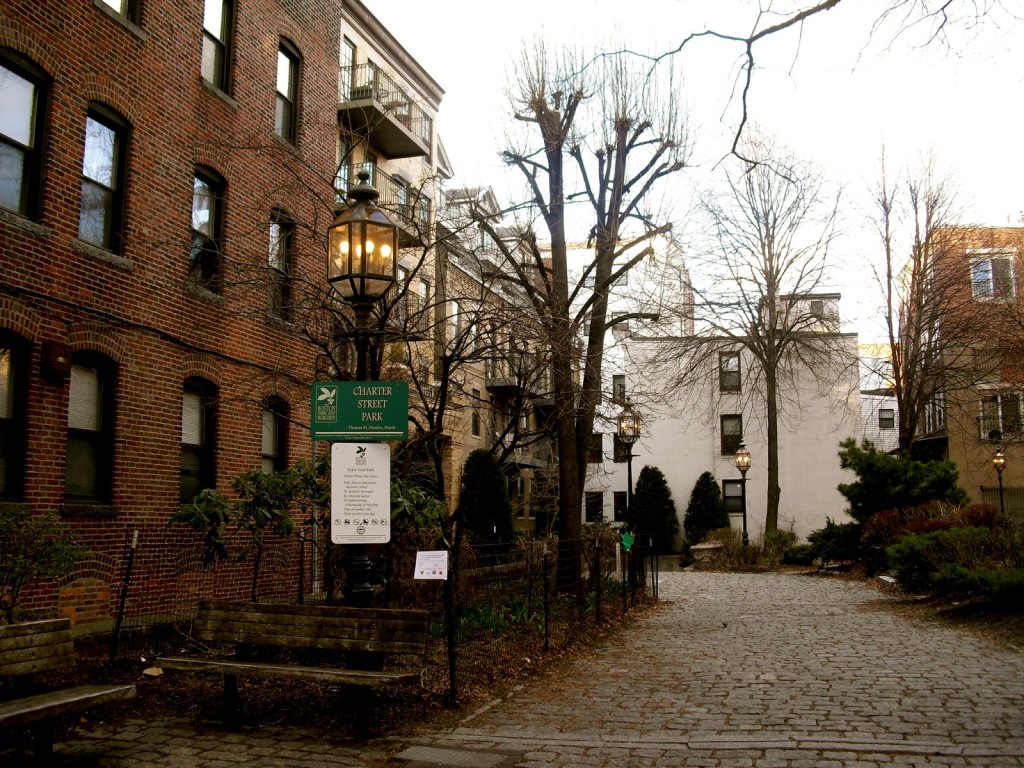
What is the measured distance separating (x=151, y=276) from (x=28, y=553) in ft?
17.9

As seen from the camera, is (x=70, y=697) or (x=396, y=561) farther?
(x=396, y=561)

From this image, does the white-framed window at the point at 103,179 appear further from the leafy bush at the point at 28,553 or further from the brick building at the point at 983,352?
the brick building at the point at 983,352

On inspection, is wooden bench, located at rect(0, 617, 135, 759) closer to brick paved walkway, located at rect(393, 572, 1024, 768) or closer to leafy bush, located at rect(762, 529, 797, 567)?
brick paved walkway, located at rect(393, 572, 1024, 768)

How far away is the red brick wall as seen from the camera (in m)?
10.9

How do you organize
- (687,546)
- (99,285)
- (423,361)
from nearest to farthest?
(99,285) < (423,361) < (687,546)

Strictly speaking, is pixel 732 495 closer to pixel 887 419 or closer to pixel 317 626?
pixel 887 419

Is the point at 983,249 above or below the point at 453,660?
above

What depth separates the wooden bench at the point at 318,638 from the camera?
21.8ft

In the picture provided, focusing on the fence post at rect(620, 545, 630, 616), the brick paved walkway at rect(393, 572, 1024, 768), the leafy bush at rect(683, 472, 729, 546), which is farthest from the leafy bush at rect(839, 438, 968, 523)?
the leafy bush at rect(683, 472, 729, 546)

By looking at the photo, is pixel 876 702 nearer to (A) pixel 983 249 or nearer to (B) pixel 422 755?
(B) pixel 422 755

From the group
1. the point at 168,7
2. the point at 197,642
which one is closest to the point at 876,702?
the point at 197,642

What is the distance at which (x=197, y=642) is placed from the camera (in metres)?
10.3

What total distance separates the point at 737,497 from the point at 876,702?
3672cm

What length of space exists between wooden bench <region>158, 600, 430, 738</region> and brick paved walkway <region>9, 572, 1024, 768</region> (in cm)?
44
